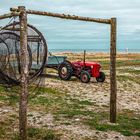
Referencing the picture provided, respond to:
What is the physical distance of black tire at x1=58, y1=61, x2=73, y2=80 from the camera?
102 feet

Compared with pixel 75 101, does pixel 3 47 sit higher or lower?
higher

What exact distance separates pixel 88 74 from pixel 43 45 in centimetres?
1501

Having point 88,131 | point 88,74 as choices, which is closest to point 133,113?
point 88,131

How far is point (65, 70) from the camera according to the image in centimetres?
3152

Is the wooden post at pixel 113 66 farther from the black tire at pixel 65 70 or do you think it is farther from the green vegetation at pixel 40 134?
the black tire at pixel 65 70

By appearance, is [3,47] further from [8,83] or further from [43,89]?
[43,89]

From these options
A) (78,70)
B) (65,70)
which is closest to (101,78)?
(78,70)

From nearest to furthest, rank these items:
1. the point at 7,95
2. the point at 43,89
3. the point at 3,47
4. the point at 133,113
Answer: the point at 3,47, the point at 133,113, the point at 7,95, the point at 43,89

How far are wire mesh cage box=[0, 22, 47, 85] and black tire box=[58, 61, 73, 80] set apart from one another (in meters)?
14.3

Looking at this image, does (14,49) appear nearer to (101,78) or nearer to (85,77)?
(85,77)

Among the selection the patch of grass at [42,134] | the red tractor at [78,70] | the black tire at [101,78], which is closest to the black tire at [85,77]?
the red tractor at [78,70]

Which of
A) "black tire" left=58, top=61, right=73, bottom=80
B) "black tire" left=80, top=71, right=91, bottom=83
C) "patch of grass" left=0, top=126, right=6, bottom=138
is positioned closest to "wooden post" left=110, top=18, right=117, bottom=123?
"patch of grass" left=0, top=126, right=6, bottom=138

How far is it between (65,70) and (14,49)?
1546cm

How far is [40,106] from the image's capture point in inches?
794
